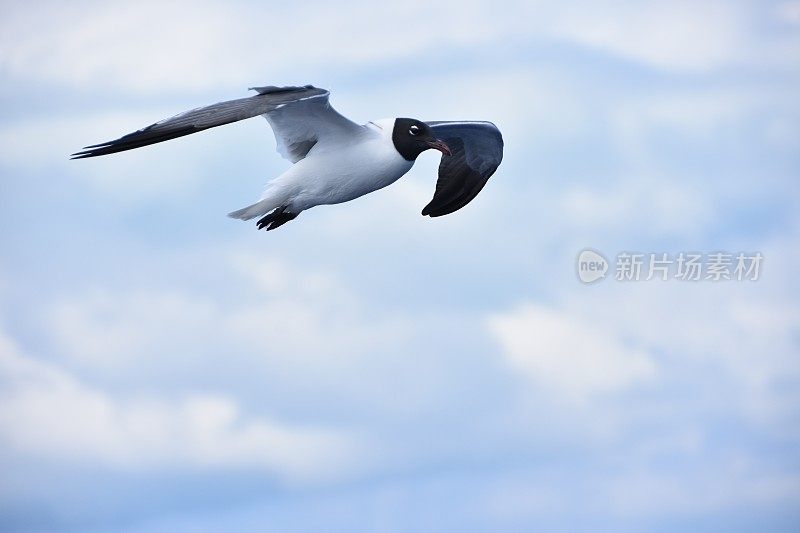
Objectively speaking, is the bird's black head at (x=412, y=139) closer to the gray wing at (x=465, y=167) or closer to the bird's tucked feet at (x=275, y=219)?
the bird's tucked feet at (x=275, y=219)

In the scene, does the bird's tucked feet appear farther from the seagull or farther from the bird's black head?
→ the bird's black head

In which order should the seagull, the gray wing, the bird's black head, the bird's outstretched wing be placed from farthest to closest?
the gray wing → the bird's black head → the seagull → the bird's outstretched wing

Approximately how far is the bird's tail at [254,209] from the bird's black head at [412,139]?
2365 mm

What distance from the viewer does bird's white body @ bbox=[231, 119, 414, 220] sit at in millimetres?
23094

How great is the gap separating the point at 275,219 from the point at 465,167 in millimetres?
5475

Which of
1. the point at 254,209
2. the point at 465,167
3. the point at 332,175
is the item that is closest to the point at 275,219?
the point at 254,209

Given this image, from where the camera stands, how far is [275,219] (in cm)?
2358

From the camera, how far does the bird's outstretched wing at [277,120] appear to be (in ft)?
65.4

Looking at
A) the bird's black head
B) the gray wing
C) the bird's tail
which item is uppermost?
the gray wing

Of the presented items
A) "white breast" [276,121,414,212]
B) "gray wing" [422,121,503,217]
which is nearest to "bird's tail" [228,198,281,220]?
"white breast" [276,121,414,212]

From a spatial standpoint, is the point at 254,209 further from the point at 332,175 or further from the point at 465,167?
the point at 465,167

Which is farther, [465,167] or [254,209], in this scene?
[465,167]

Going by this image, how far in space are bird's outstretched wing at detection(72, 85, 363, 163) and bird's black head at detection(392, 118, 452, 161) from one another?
888 millimetres

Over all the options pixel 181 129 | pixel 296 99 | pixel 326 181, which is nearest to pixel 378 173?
pixel 326 181
